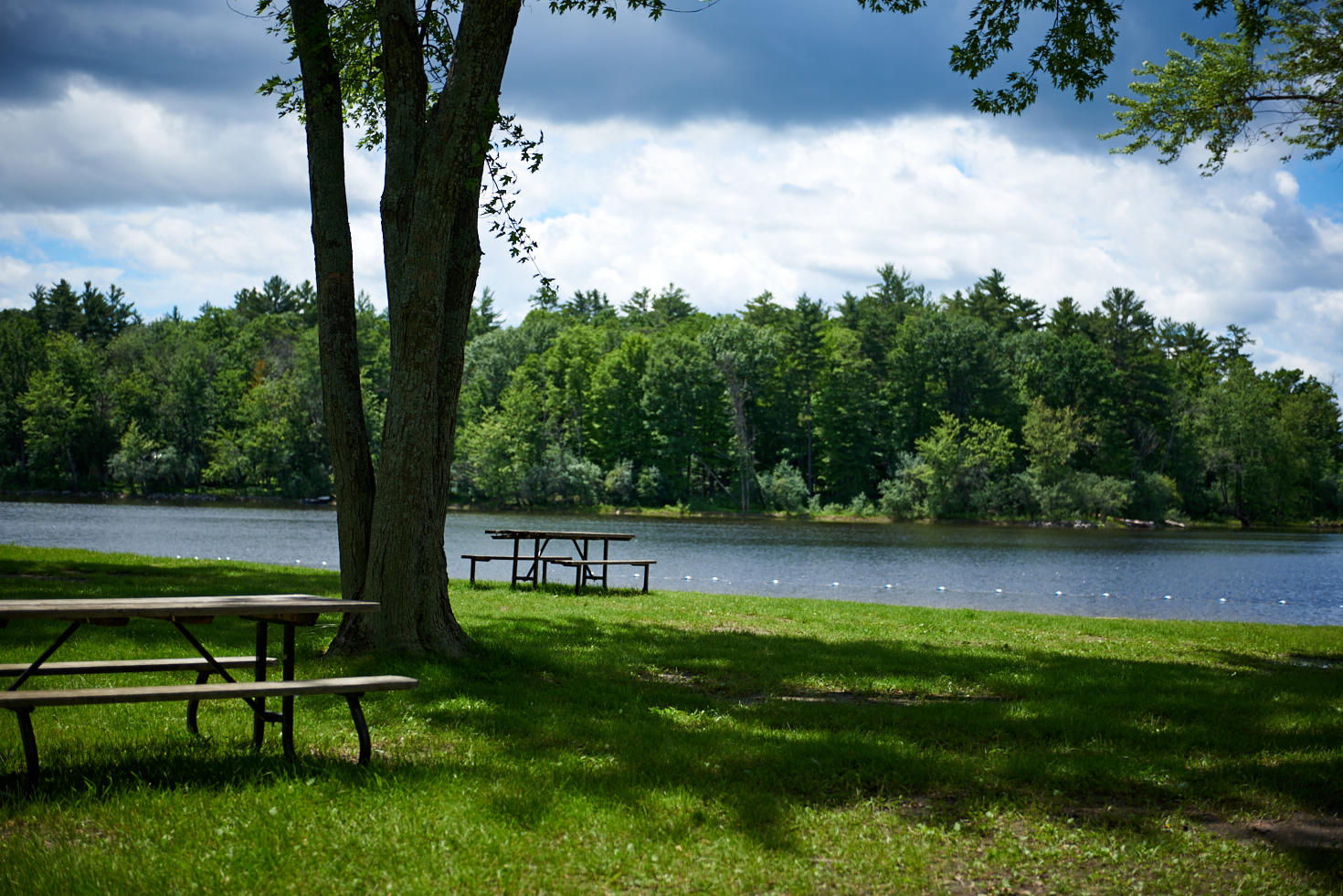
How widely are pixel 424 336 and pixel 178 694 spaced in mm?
4067

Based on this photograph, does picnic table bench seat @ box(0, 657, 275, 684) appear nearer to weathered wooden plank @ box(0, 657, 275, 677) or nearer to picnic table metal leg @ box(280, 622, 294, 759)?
weathered wooden plank @ box(0, 657, 275, 677)

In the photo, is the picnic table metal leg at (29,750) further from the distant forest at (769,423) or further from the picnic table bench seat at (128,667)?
the distant forest at (769,423)

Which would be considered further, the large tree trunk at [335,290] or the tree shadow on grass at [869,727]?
the large tree trunk at [335,290]

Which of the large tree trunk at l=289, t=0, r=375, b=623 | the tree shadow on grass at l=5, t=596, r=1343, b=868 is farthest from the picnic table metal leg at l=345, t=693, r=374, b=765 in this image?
the large tree trunk at l=289, t=0, r=375, b=623

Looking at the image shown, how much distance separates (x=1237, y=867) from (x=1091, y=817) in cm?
70

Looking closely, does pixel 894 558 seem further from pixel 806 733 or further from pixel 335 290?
pixel 806 733

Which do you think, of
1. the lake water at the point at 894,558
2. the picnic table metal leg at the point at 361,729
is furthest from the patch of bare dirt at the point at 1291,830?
the lake water at the point at 894,558

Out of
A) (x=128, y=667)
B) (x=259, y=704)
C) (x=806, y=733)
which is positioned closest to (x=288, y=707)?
(x=259, y=704)

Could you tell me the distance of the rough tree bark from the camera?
7.83 m

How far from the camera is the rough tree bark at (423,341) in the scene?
7828 mm

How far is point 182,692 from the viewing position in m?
4.43

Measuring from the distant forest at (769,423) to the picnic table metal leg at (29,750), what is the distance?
63015 mm

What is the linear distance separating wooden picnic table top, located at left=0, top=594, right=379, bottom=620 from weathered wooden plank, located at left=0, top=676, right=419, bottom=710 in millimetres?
365

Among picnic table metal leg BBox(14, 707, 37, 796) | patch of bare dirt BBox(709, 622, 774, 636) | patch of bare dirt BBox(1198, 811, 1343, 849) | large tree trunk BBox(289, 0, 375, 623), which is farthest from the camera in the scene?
patch of bare dirt BBox(709, 622, 774, 636)
